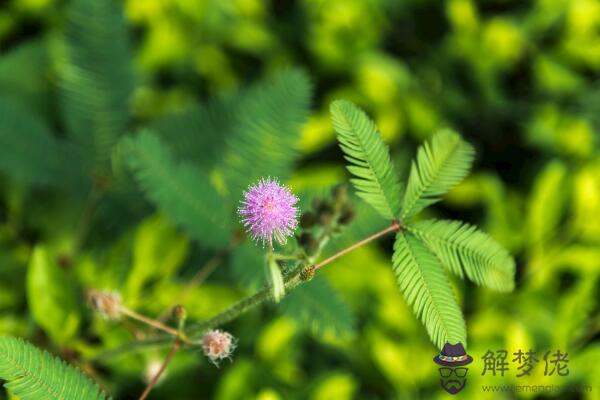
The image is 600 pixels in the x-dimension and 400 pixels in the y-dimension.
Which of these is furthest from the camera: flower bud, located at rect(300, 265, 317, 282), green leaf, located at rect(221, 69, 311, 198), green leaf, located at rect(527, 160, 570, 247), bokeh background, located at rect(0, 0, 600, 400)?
green leaf, located at rect(527, 160, 570, 247)

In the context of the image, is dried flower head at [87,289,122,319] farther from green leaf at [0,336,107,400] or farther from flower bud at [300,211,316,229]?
flower bud at [300,211,316,229]

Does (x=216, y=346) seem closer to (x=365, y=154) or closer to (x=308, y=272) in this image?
(x=308, y=272)

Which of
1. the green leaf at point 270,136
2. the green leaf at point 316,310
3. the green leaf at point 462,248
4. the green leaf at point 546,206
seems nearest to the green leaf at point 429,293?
the green leaf at point 462,248

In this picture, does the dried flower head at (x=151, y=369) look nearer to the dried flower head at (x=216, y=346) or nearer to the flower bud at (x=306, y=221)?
the dried flower head at (x=216, y=346)

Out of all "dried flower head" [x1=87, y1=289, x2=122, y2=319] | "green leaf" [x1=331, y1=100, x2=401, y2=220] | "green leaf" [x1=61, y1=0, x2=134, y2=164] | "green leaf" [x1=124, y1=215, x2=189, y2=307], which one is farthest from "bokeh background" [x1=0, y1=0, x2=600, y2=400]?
"green leaf" [x1=331, y1=100, x2=401, y2=220]

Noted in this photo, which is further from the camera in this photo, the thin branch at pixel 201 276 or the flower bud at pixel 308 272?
the thin branch at pixel 201 276

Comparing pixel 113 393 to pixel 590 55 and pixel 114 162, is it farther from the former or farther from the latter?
pixel 590 55
